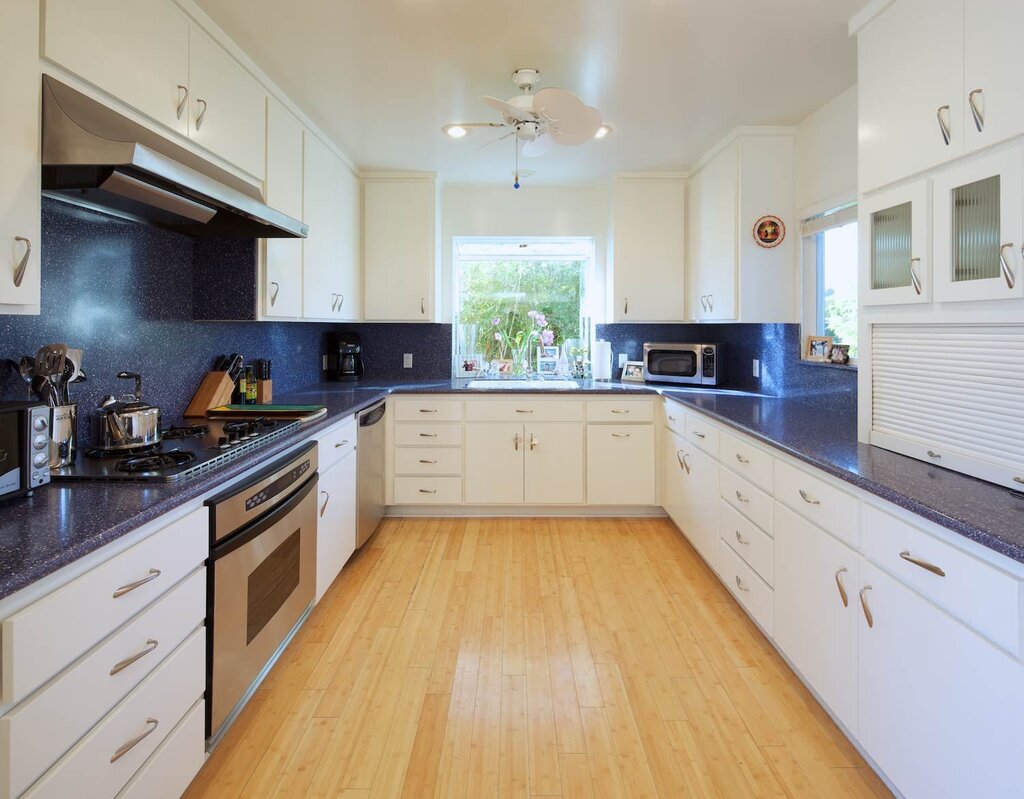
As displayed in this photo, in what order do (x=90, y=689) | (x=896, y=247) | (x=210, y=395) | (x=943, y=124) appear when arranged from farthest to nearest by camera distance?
(x=210, y=395)
(x=896, y=247)
(x=943, y=124)
(x=90, y=689)

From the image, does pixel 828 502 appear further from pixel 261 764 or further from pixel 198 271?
Answer: pixel 198 271

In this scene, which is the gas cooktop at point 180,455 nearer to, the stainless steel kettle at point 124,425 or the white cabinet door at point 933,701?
the stainless steel kettle at point 124,425

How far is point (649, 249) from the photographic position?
4023 mm

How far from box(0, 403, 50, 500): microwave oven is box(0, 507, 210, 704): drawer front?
0.33 meters

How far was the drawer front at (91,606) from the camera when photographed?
0.94 metres

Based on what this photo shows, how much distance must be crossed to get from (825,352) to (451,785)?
256cm

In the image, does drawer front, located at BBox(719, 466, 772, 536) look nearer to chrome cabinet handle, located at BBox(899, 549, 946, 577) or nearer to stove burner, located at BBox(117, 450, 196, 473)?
chrome cabinet handle, located at BBox(899, 549, 946, 577)

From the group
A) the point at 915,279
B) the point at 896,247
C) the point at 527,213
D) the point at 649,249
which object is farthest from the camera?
the point at 527,213

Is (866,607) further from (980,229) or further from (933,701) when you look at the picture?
(980,229)

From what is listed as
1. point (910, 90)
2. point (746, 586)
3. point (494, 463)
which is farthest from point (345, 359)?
point (910, 90)

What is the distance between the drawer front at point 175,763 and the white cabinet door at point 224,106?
179 cm

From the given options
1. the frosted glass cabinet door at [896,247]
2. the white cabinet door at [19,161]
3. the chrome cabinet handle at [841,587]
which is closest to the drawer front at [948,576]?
the chrome cabinet handle at [841,587]

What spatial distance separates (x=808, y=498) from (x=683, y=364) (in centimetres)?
226

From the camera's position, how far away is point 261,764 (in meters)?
1.67
